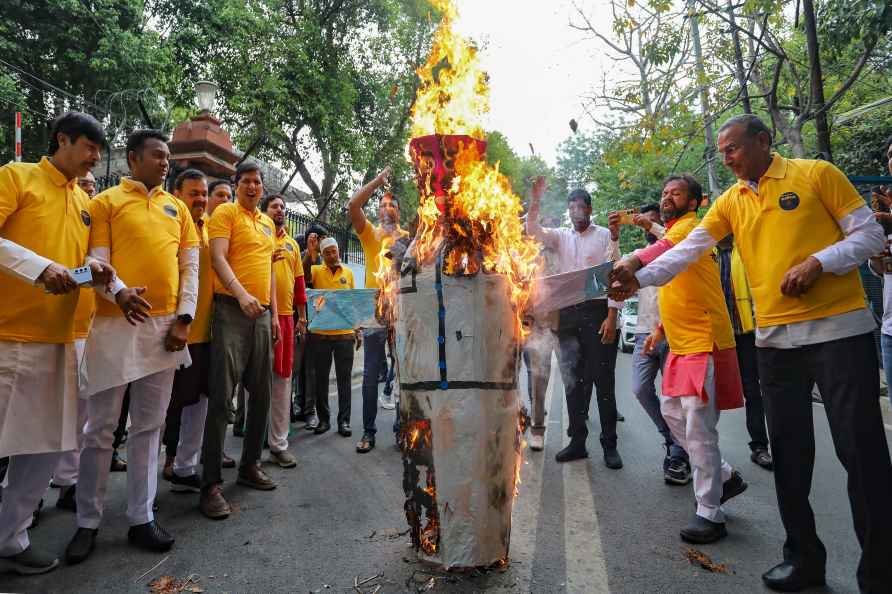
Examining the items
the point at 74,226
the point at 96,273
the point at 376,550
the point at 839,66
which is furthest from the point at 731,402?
the point at 839,66

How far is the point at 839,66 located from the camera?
446 inches

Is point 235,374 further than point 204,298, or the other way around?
point 204,298

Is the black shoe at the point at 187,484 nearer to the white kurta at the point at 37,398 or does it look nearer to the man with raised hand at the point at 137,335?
the man with raised hand at the point at 137,335

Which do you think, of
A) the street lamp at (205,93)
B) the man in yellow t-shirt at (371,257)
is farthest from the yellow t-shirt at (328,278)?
the street lamp at (205,93)

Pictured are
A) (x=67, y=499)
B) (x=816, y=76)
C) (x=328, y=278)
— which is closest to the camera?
(x=67, y=499)

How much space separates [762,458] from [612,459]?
1.43m

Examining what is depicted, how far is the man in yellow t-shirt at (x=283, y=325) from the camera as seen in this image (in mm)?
5113

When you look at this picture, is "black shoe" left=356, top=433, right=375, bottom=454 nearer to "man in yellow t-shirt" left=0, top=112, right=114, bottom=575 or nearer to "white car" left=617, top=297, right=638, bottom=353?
"man in yellow t-shirt" left=0, top=112, right=114, bottom=575

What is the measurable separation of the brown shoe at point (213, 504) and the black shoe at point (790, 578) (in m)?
3.41

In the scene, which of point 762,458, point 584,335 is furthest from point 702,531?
point 584,335

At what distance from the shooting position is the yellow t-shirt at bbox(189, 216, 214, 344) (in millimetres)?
4398

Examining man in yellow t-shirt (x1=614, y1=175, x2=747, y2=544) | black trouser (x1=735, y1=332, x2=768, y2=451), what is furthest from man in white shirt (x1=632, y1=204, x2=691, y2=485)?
black trouser (x1=735, y1=332, x2=768, y2=451)

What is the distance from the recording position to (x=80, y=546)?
3.15 metres

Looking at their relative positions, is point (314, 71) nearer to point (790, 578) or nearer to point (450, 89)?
point (450, 89)
